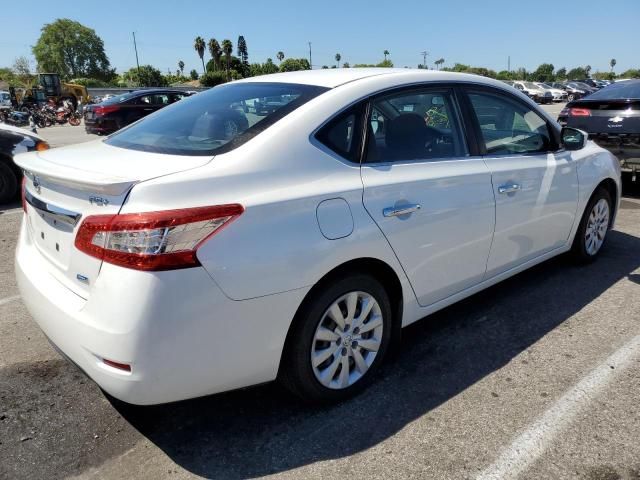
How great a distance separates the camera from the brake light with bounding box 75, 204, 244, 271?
198cm

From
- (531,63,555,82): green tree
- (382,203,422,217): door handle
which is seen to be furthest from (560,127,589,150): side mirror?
(531,63,555,82): green tree

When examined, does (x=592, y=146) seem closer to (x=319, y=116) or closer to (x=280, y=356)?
(x=319, y=116)

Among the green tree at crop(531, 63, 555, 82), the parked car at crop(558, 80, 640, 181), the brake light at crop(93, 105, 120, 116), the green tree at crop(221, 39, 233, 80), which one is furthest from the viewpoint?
the green tree at crop(531, 63, 555, 82)

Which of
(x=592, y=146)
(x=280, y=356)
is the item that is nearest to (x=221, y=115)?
(x=280, y=356)

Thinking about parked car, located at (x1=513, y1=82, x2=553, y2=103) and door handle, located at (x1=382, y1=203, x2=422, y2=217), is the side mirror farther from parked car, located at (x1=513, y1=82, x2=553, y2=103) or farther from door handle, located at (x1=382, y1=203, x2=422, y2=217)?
parked car, located at (x1=513, y1=82, x2=553, y2=103)

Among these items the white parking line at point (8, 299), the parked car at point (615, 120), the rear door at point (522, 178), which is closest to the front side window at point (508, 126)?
the rear door at point (522, 178)

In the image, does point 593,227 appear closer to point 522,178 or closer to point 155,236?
point 522,178

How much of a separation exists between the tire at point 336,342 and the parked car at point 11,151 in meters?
6.15

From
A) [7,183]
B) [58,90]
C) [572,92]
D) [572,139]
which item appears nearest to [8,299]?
[7,183]

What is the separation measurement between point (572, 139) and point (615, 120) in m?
3.80

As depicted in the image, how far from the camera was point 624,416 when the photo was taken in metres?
2.60

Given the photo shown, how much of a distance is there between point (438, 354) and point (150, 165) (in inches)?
79.8

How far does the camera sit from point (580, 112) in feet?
24.9

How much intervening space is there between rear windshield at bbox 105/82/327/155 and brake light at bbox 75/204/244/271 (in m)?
0.45
